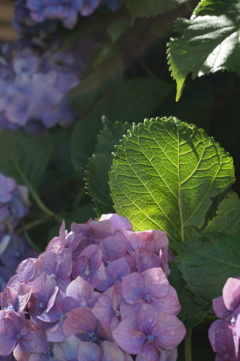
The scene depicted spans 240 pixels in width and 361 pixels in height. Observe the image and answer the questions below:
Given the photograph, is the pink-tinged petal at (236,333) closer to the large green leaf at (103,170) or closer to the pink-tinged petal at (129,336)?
the pink-tinged petal at (129,336)

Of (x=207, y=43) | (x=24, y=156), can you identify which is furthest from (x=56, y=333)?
(x=24, y=156)

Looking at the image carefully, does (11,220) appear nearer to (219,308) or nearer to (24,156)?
(24,156)

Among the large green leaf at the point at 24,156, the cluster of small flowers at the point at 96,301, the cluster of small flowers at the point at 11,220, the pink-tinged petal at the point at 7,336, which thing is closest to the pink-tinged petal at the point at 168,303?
the cluster of small flowers at the point at 96,301

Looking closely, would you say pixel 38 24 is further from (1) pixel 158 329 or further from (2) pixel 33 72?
(1) pixel 158 329

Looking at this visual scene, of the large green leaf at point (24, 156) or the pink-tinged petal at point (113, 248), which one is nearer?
the pink-tinged petal at point (113, 248)

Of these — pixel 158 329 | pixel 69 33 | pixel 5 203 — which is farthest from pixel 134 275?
pixel 69 33

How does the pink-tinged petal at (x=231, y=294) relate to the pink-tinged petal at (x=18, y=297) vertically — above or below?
above
